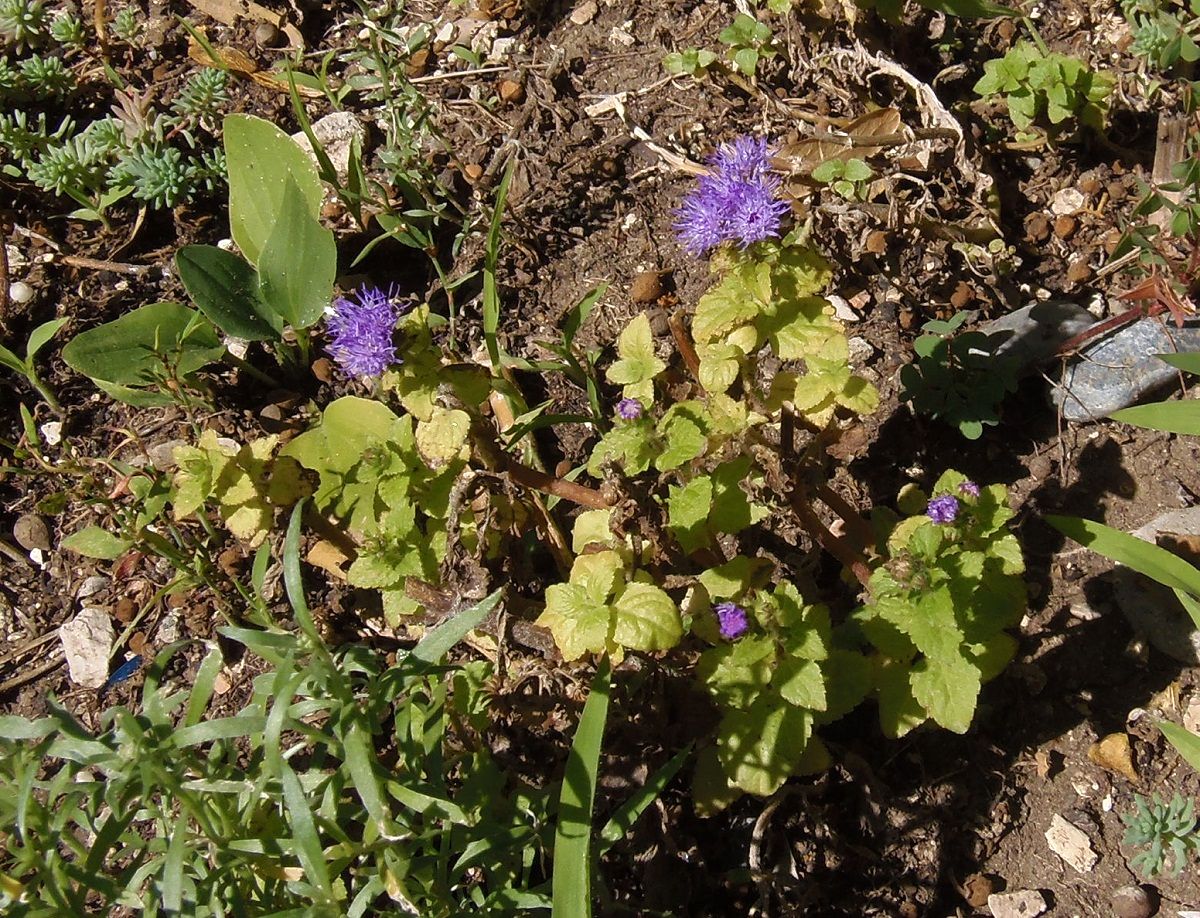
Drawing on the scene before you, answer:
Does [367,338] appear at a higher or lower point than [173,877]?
higher

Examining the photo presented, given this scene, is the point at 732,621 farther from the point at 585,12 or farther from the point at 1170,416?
the point at 585,12

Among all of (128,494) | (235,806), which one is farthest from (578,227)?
(235,806)

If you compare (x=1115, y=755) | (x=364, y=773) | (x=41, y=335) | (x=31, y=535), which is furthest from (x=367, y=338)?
(x=1115, y=755)

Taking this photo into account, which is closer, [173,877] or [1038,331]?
[173,877]

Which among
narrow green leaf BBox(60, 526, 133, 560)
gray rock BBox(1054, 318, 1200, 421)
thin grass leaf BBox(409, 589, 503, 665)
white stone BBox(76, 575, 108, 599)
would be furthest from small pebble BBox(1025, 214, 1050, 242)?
white stone BBox(76, 575, 108, 599)

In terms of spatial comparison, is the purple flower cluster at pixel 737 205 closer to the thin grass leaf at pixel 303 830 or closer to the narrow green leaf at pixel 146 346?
the thin grass leaf at pixel 303 830

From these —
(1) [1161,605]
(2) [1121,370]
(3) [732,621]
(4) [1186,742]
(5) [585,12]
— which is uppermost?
(5) [585,12]

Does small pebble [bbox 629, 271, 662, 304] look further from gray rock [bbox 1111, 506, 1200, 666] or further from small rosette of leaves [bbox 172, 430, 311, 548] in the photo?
gray rock [bbox 1111, 506, 1200, 666]

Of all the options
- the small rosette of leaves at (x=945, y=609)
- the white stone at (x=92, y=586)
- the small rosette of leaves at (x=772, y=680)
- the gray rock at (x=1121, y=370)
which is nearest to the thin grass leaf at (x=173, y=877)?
the small rosette of leaves at (x=772, y=680)
